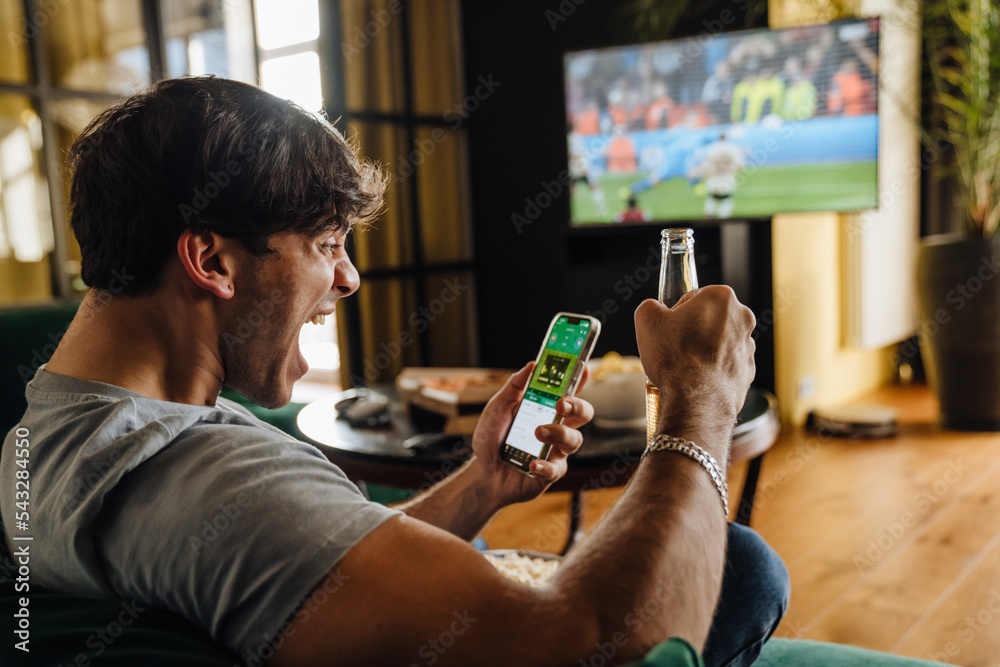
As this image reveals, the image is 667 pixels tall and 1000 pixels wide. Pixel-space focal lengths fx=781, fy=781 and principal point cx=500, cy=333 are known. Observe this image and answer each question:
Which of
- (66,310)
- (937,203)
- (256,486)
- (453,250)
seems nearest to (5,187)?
(66,310)

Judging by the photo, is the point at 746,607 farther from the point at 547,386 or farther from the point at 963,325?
the point at 963,325

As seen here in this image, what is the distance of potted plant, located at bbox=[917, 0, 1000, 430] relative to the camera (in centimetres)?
315

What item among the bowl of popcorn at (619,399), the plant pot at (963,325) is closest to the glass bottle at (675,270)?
the bowl of popcorn at (619,399)

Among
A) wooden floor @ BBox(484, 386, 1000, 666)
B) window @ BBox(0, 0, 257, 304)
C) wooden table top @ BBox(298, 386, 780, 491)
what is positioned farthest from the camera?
window @ BBox(0, 0, 257, 304)

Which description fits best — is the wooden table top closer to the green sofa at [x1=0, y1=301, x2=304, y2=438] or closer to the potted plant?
the green sofa at [x1=0, y1=301, x2=304, y2=438]

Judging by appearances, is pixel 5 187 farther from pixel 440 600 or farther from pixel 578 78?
pixel 440 600

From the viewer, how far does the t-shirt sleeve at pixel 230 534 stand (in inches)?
20.8

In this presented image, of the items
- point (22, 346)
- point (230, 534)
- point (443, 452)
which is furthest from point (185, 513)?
point (22, 346)

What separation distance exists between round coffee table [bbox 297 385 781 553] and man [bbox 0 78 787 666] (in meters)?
0.54

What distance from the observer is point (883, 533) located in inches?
94.1

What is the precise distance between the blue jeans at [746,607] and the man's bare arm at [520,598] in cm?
21

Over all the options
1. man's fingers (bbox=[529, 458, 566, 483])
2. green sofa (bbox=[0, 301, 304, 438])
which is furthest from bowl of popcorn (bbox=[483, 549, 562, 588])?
green sofa (bbox=[0, 301, 304, 438])

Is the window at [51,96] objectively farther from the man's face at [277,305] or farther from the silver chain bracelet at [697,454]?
the silver chain bracelet at [697,454]

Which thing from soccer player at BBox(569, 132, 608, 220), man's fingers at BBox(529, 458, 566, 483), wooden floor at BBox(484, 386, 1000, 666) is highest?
soccer player at BBox(569, 132, 608, 220)
